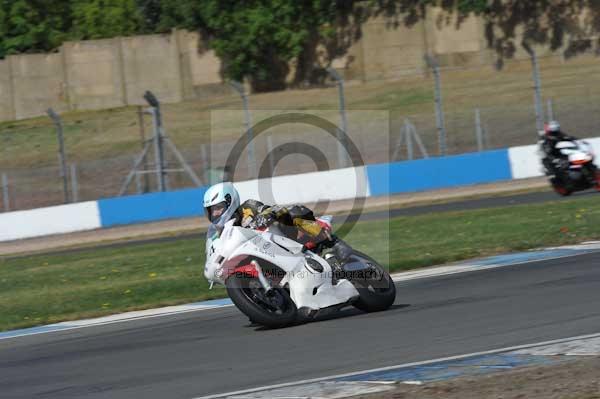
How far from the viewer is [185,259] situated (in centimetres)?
1739

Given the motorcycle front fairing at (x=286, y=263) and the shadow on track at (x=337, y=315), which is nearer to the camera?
the motorcycle front fairing at (x=286, y=263)

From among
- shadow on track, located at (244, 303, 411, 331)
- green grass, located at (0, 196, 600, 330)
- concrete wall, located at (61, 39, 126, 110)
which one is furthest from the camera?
concrete wall, located at (61, 39, 126, 110)

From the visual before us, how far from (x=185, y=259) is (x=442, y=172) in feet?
36.5

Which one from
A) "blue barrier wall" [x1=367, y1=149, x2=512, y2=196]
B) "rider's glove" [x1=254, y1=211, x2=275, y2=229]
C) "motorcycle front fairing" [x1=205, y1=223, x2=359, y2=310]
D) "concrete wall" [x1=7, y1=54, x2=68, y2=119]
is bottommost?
"blue barrier wall" [x1=367, y1=149, x2=512, y2=196]

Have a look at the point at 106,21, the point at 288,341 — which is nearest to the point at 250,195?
the point at 288,341

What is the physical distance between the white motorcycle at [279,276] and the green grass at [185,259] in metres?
3.54

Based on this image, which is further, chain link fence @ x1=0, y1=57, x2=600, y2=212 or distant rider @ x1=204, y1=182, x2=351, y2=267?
chain link fence @ x1=0, y1=57, x2=600, y2=212

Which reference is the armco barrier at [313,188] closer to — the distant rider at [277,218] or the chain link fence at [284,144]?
the chain link fence at [284,144]

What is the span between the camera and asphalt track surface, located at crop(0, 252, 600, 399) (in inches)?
289

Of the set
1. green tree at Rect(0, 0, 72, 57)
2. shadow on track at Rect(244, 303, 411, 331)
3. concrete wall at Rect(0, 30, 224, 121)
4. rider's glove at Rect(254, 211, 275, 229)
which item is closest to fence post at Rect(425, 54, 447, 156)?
shadow on track at Rect(244, 303, 411, 331)

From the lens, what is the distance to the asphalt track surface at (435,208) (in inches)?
841

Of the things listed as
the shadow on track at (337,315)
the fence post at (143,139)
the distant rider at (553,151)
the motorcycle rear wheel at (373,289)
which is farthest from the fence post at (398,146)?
the motorcycle rear wheel at (373,289)

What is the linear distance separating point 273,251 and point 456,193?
17.0m

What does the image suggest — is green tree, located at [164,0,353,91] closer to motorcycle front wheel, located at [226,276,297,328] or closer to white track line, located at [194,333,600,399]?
motorcycle front wheel, located at [226,276,297,328]
